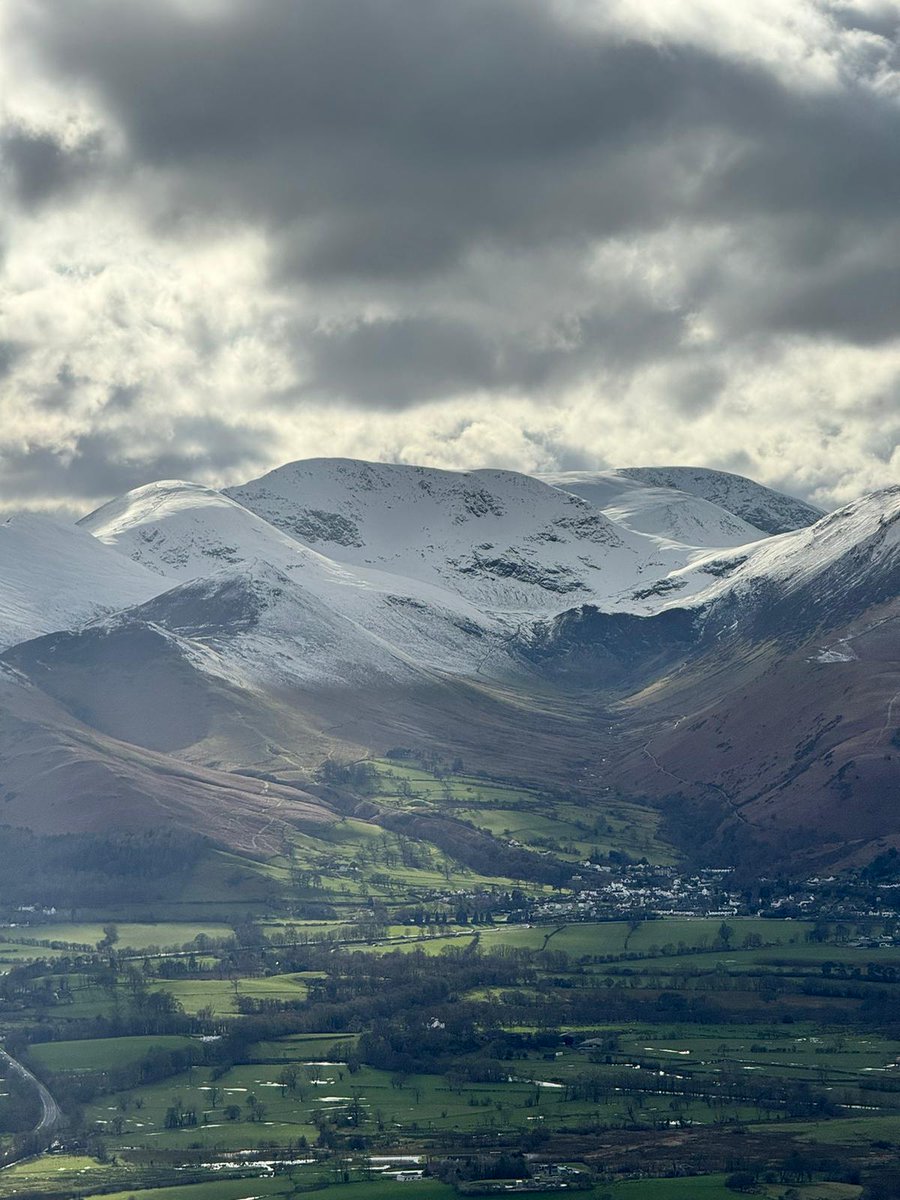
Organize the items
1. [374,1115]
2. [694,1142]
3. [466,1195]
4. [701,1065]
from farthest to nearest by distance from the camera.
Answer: [701,1065], [374,1115], [694,1142], [466,1195]

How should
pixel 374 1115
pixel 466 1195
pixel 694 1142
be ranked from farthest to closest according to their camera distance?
1. pixel 374 1115
2. pixel 694 1142
3. pixel 466 1195

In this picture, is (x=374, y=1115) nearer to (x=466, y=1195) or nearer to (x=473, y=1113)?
(x=473, y=1113)

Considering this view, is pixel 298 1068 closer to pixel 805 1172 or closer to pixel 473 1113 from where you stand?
pixel 473 1113

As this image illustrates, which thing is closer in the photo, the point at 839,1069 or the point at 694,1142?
the point at 694,1142

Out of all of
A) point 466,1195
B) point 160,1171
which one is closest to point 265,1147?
point 160,1171

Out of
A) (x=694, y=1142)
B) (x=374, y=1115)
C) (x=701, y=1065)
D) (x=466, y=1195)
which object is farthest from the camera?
(x=701, y=1065)

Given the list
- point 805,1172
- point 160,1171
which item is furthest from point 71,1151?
point 805,1172
